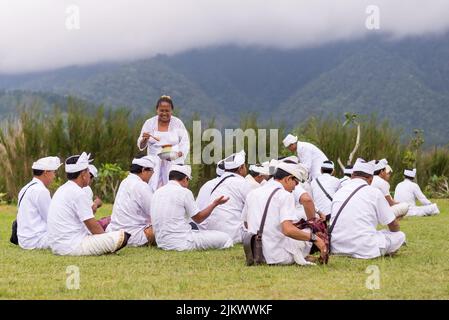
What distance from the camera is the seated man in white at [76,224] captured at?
717 cm

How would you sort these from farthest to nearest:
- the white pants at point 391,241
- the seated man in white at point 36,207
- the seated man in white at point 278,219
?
the seated man in white at point 36,207, the white pants at point 391,241, the seated man in white at point 278,219

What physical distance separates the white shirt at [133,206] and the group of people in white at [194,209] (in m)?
0.01

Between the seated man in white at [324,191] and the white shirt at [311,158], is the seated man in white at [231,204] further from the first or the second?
the white shirt at [311,158]

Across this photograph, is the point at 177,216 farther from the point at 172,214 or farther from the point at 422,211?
the point at 422,211

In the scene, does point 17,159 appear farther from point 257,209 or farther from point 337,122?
point 257,209

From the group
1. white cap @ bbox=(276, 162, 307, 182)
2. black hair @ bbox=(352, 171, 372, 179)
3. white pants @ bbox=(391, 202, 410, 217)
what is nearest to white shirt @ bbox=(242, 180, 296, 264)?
white cap @ bbox=(276, 162, 307, 182)

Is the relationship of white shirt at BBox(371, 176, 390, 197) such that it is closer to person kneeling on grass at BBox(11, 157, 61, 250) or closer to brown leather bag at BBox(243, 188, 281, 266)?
brown leather bag at BBox(243, 188, 281, 266)

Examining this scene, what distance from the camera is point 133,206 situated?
8.33 meters

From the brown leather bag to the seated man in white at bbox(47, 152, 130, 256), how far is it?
1411 millimetres

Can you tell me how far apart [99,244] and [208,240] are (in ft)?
4.24

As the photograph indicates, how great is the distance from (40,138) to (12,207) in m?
2.00

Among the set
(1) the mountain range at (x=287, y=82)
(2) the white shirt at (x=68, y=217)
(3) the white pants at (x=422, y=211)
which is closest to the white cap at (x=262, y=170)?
(2) the white shirt at (x=68, y=217)

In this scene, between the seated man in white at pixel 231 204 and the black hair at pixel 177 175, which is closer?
the black hair at pixel 177 175

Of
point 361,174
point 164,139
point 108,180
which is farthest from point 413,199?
point 108,180
